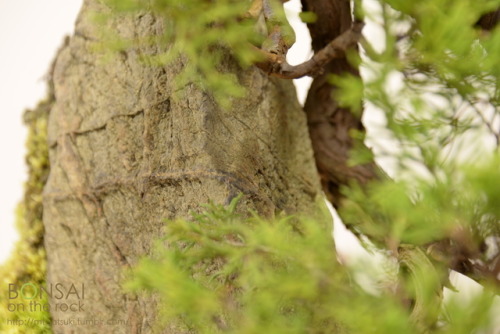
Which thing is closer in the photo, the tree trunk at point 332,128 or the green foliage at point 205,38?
the green foliage at point 205,38

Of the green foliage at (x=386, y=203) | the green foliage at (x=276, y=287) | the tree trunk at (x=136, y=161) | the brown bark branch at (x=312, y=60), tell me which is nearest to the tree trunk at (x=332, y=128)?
the tree trunk at (x=136, y=161)

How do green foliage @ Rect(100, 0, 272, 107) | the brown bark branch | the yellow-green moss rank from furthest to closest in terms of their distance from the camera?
the yellow-green moss, the brown bark branch, green foliage @ Rect(100, 0, 272, 107)

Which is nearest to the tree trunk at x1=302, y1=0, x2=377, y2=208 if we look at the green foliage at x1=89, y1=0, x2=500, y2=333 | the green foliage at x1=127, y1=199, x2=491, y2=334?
the green foliage at x1=89, y1=0, x2=500, y2=333

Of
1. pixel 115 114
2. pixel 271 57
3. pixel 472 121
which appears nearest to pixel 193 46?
pixel 271 57

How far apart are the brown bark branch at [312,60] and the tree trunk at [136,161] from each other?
129mm

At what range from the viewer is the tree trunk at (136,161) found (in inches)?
42.0

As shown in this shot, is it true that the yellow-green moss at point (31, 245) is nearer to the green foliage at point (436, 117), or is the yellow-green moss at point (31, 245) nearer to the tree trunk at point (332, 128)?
the tree trunk at point (332, 128)

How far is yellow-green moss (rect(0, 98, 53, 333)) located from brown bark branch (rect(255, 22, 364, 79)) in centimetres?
71

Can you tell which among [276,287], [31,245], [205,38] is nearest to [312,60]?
[205,38]

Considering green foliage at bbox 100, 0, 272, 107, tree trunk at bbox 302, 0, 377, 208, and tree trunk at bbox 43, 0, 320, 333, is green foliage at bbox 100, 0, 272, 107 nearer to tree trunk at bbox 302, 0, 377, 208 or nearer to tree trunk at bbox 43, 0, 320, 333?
tree trunk at bbox 43, 0, 320, 333

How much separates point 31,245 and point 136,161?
45 centimetres

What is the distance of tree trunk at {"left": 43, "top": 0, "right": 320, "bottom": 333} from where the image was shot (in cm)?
107

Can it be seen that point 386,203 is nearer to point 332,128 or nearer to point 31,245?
point 332,128

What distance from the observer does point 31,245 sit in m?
1.41
